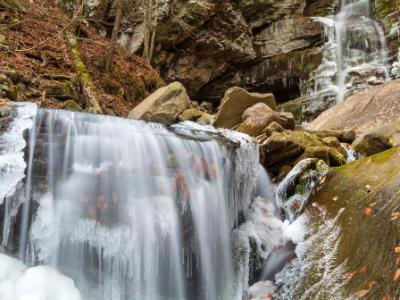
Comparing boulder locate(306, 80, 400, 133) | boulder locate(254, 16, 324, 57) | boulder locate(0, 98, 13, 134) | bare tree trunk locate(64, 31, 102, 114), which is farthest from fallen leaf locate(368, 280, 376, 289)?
boulder locate(254, 16, 324, 57)

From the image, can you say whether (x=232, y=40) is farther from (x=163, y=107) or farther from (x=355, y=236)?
(x=355, y=236)

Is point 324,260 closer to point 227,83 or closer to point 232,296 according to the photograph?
point 232,296

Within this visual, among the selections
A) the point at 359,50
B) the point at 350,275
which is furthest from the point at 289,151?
the point at 359,50

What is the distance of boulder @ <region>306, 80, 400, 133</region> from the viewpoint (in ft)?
31.2

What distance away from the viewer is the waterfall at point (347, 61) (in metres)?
16.1

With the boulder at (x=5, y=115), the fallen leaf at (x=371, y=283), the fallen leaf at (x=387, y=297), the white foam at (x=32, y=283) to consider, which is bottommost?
the fallen leaf at (x=371, y=283)

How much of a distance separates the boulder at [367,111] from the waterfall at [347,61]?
16.7 feet

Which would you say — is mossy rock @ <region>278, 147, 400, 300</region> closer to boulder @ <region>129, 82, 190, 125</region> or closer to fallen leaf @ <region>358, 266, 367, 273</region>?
fallen leaf @ <region>358, 266, 367, 273</region>

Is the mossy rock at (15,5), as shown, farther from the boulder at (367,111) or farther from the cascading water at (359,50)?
the cascading water at (359,50)

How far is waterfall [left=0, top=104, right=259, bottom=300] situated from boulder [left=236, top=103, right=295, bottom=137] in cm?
280

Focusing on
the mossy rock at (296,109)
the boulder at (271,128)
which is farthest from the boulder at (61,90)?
the mossy rock at (296,109)

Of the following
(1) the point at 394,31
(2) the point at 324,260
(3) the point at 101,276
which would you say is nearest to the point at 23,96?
(3) the point at 101,276

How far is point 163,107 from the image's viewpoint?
9.26m

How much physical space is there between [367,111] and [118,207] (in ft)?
25.8
